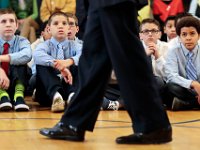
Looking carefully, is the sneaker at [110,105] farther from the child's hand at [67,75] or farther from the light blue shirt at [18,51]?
the light blue shirt at [18,51]

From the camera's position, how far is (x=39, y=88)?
3086 mm

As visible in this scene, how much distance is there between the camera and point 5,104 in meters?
2.83

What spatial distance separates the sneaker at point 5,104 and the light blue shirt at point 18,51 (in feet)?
0.78

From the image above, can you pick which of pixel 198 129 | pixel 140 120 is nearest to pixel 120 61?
pixel 140 120

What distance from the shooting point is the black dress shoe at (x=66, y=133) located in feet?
5.60

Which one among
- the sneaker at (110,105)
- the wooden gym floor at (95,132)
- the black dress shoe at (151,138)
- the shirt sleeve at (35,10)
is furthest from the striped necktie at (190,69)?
the shirt sleeve at (35,10)

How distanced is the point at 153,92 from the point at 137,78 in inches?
2.9

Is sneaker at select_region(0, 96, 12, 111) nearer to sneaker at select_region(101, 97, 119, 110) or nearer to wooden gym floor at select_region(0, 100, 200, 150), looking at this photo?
wooden gym floor at select_region(0, 100, 200, 150)

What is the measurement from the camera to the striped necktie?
304cm

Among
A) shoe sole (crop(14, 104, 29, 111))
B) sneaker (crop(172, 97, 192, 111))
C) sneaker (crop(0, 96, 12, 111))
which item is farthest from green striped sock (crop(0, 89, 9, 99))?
sneaker (crop(172, 97, 192, 111))

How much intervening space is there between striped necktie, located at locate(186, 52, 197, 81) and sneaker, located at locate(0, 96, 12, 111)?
1.13 metres

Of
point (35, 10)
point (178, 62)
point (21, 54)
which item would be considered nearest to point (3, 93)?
point (21, 54)

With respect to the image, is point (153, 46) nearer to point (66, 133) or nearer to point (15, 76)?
point (15, 76)

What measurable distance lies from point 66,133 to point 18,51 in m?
1.45
